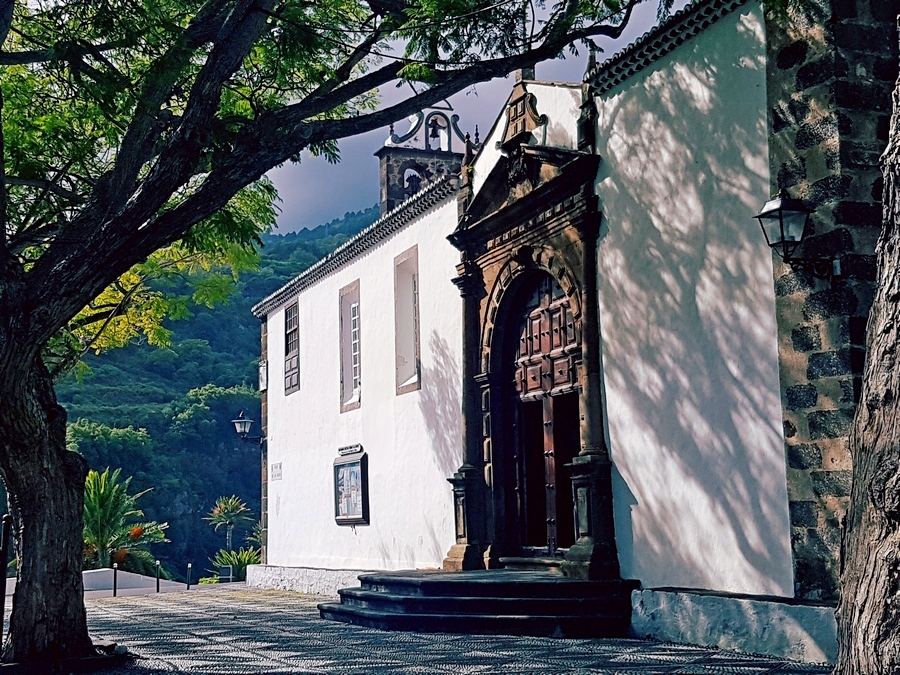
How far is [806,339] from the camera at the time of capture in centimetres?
703

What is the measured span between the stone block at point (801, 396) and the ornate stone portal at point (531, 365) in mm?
2366

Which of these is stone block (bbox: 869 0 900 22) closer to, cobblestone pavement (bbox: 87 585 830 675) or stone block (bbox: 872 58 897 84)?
stone block (bbox: 872 58 897 84)

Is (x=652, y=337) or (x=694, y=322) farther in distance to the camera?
(x=652, y=337)

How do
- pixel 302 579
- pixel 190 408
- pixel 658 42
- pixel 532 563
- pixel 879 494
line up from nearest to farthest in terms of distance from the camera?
pixel 879 494 < pixel 658 42 < pixel 532 563 < pixel 302 579 < pixel 190 408

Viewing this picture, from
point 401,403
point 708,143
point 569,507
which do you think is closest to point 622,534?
point 569,507

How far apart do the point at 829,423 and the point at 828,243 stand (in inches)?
46.0

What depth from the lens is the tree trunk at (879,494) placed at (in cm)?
262

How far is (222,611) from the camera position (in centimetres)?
1270

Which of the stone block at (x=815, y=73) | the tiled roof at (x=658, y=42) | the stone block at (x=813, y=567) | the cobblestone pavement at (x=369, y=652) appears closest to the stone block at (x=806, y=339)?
the stone block at (x=813, y=567)

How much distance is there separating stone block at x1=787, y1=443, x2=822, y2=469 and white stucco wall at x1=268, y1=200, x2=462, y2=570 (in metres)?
5.39

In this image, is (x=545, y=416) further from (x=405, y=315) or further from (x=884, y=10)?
(x=884, y=10)

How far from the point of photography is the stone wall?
6781 millimetres

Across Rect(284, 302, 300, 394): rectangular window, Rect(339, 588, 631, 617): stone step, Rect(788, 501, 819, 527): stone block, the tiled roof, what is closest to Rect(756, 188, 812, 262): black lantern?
Rect(788, 501, 819, 527): stone block

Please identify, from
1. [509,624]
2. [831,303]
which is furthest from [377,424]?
[831,303]
